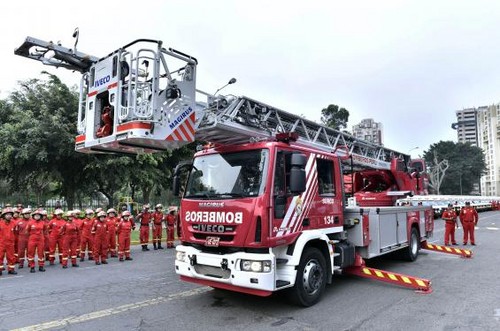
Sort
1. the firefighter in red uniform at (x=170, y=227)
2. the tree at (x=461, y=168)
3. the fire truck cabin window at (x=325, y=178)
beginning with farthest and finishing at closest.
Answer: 1. the tree at (x=461, y=168)
2. the firefighter in red uniform at (x=170, y=227)
3. the fire truck cabin window at (x=325, y=178)

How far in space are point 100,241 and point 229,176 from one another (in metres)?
6.71

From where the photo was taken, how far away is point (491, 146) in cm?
12650

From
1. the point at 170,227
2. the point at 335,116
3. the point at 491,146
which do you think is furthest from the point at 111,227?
the point at 491,146

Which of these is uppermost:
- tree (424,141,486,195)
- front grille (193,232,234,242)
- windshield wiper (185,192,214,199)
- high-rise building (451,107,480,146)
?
high-rise building (451,107,480,146)

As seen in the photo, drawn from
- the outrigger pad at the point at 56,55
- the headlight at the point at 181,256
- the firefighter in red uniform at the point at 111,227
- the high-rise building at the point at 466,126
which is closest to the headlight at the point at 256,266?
the headlight at the point at 181,256

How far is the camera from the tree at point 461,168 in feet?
266

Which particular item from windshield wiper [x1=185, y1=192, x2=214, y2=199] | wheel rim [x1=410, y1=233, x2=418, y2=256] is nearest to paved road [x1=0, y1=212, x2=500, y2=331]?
wheel rim [x1=410, y1=233, x2=418, y2=256]

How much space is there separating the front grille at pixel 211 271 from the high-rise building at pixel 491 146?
129842 mm

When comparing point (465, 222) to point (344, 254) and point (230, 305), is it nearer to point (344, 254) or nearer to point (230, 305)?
point (344, 254)

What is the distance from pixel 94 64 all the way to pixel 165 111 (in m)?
1.72

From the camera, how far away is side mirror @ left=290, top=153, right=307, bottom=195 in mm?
5492

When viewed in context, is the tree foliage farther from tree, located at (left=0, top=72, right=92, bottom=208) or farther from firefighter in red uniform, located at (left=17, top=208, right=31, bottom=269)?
firefighter in red uniform, located at (left=17, top=208, right=31, bottom=269)

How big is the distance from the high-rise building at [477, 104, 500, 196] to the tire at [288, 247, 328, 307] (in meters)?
129

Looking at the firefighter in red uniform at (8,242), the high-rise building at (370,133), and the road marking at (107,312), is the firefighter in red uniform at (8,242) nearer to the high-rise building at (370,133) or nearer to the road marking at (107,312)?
the road marking at (107,312)
